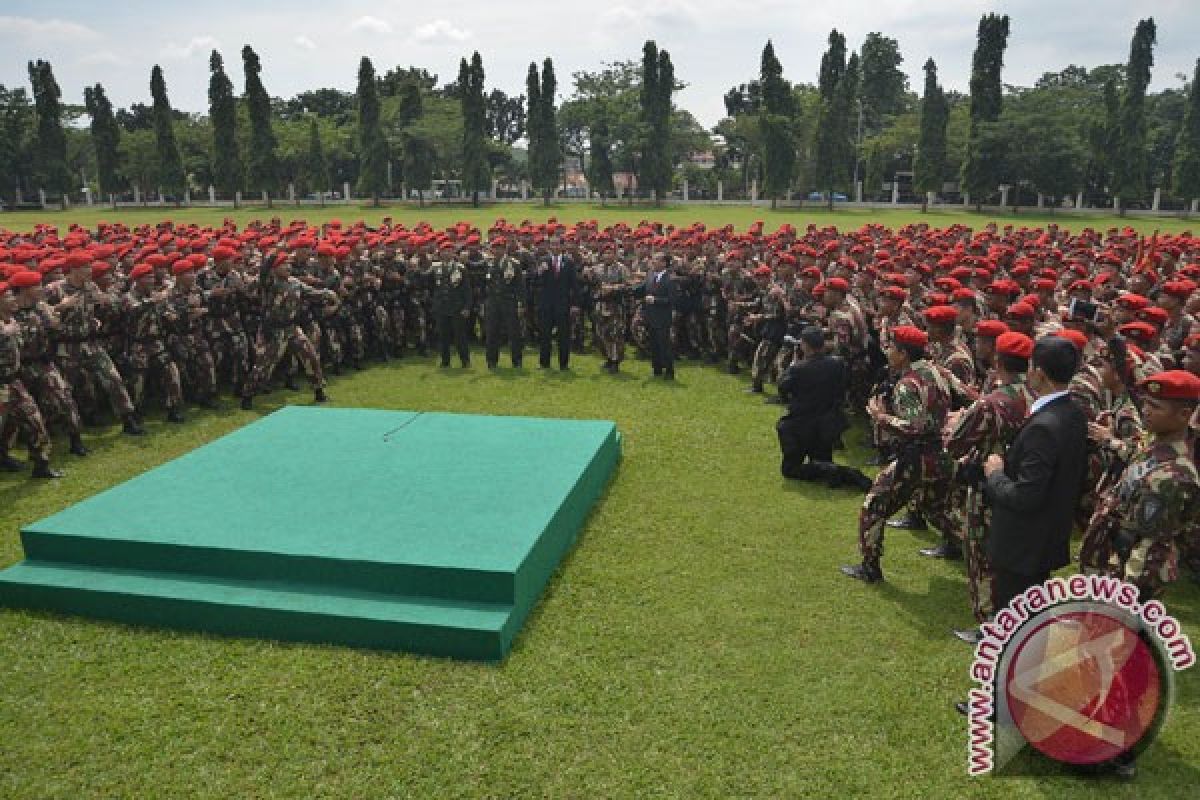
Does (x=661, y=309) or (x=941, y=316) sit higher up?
(x=941, y=316)

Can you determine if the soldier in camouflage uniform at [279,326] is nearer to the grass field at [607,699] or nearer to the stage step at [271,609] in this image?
the grass field at [607,699]

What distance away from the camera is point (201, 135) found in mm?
66812

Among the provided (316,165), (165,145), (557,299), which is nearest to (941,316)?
(557,299)

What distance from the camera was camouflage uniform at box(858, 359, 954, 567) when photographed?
6.18 m

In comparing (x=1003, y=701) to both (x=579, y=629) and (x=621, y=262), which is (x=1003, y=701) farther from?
(x=621, y=262)

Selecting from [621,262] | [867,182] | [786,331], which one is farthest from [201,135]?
[786,331]

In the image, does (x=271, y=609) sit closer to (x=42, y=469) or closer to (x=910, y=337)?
(x=42, y=469)

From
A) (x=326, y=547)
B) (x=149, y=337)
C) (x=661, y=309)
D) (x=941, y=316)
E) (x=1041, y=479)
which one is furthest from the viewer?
(x=661, y=309)

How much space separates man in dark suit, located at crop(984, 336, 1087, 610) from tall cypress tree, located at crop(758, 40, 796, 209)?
5290 cm

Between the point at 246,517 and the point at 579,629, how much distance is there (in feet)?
9.53

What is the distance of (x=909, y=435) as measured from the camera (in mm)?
6266

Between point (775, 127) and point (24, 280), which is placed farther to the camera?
point (775, 127)

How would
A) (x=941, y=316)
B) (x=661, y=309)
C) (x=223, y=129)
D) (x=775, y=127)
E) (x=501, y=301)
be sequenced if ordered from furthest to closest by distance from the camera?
(x=223, y=129), (x=775, y=127), (x=501, y=301), (x=661, y=309), (x=941, y=316)

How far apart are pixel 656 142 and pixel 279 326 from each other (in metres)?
51.6
